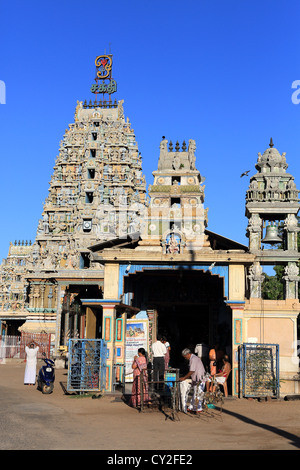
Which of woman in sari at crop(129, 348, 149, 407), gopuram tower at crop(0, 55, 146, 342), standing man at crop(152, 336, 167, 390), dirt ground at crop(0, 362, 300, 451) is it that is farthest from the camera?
gopuram tower at crop(0, 55, 146, 342)

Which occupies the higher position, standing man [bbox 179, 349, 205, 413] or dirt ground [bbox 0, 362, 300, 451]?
standing man [bbox 179, 349, 205, 413]

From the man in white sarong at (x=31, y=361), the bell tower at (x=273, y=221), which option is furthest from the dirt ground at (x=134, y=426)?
the bell tower at (x=273, y=221)

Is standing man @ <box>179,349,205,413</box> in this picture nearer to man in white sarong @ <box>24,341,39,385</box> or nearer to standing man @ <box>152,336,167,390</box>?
standing man @ <box>152,336,167,390</box>

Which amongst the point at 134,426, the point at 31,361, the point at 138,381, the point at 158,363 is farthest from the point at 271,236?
the point at 134,426

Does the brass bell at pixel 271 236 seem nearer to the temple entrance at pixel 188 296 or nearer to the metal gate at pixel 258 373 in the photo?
the temple entrance at pixel 188 296

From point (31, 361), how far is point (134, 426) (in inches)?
373

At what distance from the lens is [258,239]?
21.6 metres

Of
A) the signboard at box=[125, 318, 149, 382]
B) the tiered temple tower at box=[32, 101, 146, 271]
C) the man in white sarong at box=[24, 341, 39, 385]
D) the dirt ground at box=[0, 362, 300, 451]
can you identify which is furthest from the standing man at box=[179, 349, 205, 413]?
the tiered temple tower at box=[32, 101, 146, 271]

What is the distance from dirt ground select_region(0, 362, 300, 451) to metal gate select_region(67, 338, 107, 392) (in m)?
0.64

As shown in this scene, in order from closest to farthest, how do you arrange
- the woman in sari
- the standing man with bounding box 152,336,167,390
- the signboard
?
the woman in sari
the standing man with bounding box 152,336,167,390
the signboard

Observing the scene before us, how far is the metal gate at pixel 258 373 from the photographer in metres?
16.2

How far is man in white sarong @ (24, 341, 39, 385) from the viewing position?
63.7 feet

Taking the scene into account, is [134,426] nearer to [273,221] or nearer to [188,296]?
[188,296]

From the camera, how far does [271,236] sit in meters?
21.1
